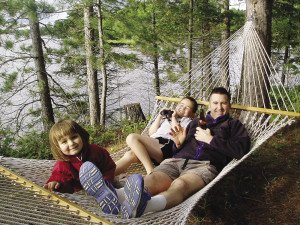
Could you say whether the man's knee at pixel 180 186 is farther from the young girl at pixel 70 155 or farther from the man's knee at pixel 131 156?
the man's knee at pixel 131 156

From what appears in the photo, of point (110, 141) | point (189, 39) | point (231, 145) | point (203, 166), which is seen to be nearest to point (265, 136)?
point (231, 145)

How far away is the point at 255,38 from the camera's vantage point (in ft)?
10.7

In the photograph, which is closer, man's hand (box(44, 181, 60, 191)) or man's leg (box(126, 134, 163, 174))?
man's hand (box(44, 181, 60, 191))

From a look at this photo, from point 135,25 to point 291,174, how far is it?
4.92 metres

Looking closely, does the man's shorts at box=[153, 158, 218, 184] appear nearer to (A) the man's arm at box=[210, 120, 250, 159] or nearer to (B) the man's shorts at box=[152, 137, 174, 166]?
(A) the man's arm at box=[210, 120, 250, 159]

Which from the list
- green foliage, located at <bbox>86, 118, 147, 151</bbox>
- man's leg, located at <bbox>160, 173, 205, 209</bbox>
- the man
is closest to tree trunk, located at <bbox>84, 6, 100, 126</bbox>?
green foliage, located at <bbox>86, 118, 147, 151</bbox>

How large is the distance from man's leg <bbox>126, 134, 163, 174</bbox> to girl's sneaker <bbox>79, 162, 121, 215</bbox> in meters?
0.75

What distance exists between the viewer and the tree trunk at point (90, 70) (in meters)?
6.13

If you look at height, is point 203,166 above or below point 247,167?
above

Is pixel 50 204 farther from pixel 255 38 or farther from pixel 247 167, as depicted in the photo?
pixel 255 38

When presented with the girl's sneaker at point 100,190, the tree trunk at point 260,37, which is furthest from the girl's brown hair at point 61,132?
the tree trunk at point 260,37

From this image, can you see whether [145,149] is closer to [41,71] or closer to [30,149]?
[30,149]

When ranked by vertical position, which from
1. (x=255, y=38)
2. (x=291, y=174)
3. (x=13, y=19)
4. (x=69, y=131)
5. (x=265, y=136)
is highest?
(x=13, y=19)

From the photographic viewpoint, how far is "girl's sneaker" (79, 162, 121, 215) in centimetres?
165
